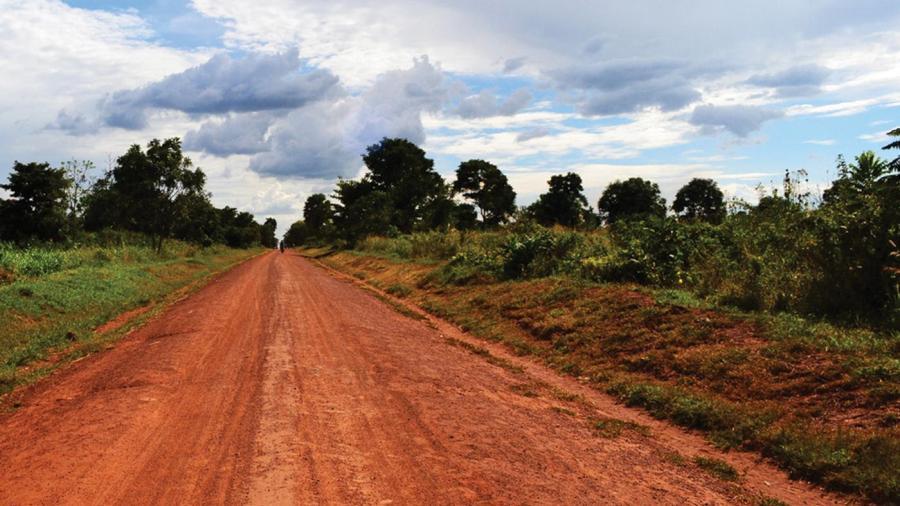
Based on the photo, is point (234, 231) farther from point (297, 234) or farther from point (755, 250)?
point (755, 250)

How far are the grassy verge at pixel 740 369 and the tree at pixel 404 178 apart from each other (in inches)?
1769

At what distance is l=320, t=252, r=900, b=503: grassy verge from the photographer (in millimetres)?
6070

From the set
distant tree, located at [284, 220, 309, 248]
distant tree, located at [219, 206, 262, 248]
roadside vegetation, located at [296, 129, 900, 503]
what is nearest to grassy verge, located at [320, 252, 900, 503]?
roadside vegetation, located at [296, 129, 900, 503]

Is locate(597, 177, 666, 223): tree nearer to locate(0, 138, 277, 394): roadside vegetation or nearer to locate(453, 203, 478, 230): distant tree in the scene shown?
locate(453, 203, 478, 230): distant tree

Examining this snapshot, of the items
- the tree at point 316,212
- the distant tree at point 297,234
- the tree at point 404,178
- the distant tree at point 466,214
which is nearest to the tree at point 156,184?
the tree at point 404,178

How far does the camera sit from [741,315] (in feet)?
33.2

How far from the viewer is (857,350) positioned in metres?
7.91

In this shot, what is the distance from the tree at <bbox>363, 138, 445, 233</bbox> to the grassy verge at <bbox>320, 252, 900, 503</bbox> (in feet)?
147

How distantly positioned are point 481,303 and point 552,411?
892 cm

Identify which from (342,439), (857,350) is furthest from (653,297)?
(342,439)

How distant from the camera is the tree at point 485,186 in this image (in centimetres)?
6912

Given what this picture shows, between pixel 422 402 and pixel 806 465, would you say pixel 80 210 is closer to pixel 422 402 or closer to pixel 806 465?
pixel 422 402

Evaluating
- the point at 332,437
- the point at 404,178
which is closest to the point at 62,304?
the point at 332,437

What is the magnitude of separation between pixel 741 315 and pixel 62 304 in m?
16.0
